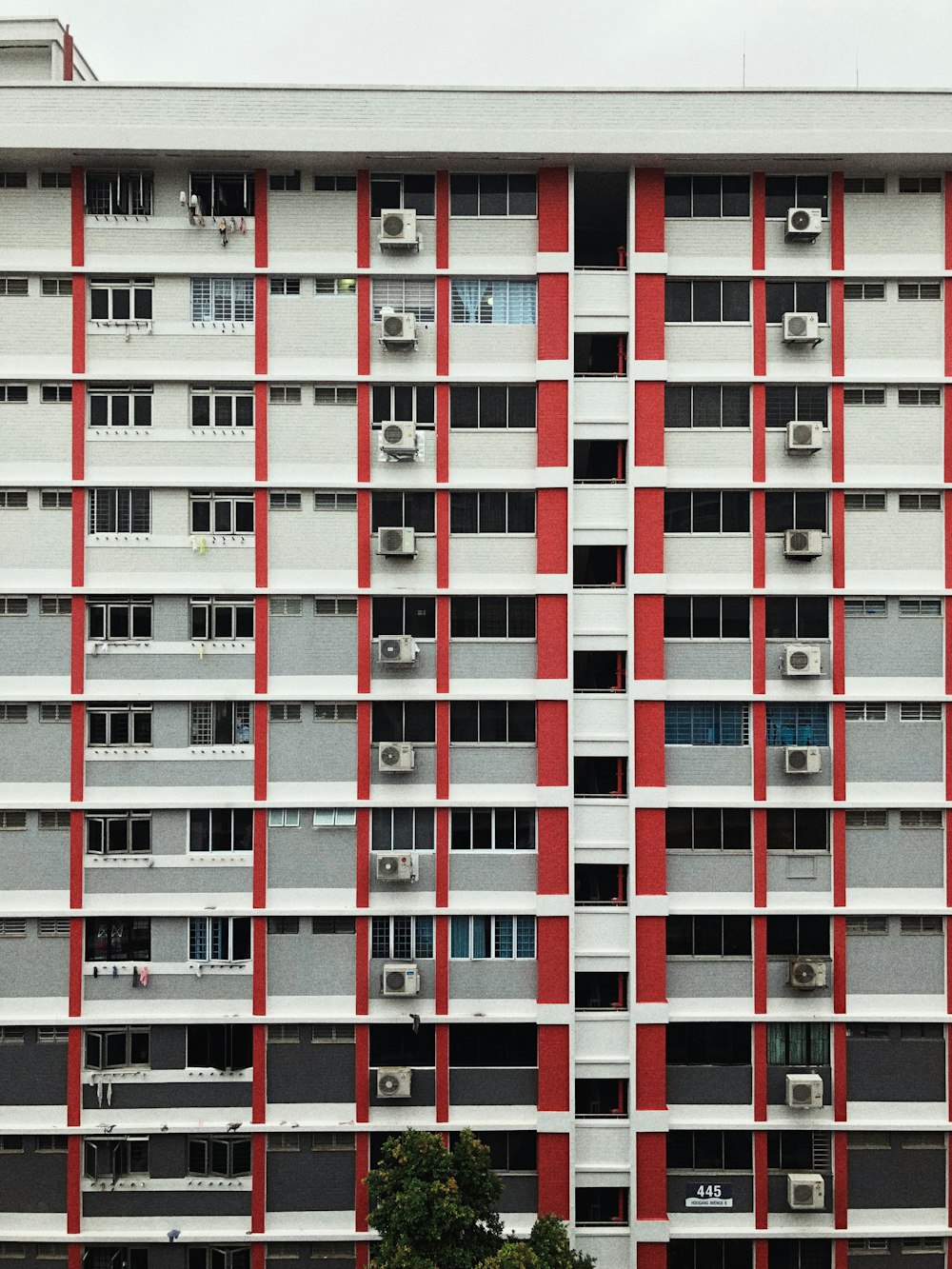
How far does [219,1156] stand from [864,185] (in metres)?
15.7

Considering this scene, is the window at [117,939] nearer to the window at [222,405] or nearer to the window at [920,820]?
the window at [222,405]

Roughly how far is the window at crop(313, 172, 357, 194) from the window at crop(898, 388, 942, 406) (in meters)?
7.97

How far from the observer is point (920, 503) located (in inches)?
472

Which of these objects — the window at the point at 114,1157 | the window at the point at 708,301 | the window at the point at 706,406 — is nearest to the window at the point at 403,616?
the window at the point at 706,406

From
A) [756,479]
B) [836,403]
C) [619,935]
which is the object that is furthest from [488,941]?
[836,403]

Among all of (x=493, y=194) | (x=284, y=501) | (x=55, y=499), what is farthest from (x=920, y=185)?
(x=55, y=499)

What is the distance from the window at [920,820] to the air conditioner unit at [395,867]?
21.7 ft

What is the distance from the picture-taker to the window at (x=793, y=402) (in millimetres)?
11992

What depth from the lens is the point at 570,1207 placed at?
11461 mm

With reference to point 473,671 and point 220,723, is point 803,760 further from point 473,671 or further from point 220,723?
point 220,723

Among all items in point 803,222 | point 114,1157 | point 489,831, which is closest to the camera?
point 114,1157

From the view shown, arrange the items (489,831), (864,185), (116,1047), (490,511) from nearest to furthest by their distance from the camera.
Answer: (116,1047) < (489,831) < (490,511) < (864,185)

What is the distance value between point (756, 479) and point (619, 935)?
641 centimetres

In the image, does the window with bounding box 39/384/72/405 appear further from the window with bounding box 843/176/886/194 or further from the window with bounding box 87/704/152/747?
the window with bounding box 843/176/886/194
